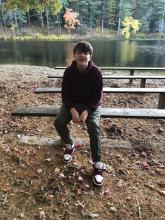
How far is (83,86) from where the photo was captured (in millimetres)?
3840

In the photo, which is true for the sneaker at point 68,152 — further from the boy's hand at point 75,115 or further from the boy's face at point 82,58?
the boy's face at point 82,58

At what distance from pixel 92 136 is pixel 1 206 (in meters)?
1.37

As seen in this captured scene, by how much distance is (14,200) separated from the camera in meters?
3.22

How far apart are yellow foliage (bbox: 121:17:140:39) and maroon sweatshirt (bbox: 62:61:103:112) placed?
68.7m

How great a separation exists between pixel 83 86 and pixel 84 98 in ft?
0.61

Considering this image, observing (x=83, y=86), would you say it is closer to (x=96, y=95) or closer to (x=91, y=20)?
(x=96, y=95)

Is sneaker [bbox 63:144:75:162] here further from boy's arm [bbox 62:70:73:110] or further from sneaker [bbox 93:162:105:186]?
boy's arm [bbox 62:70:73:110]

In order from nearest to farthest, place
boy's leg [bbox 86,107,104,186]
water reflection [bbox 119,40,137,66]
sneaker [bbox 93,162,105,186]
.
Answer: sneaker [bbox 93,162,105,186], boy's leg [bbox 86,107,104,186], water reflection [bbox 119,40,137,66]

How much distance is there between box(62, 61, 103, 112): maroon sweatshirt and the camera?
378 centimetres

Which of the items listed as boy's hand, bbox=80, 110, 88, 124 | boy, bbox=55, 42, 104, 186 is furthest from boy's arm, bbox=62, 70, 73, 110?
boy's hand, bbox=80, 110, 88, 124

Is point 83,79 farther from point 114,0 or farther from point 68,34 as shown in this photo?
point 114,0

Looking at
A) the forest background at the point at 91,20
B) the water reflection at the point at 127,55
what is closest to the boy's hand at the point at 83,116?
the water reflection at the point at 127,55

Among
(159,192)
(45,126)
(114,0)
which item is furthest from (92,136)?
(114,0)

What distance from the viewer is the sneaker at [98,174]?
3.47 meters
